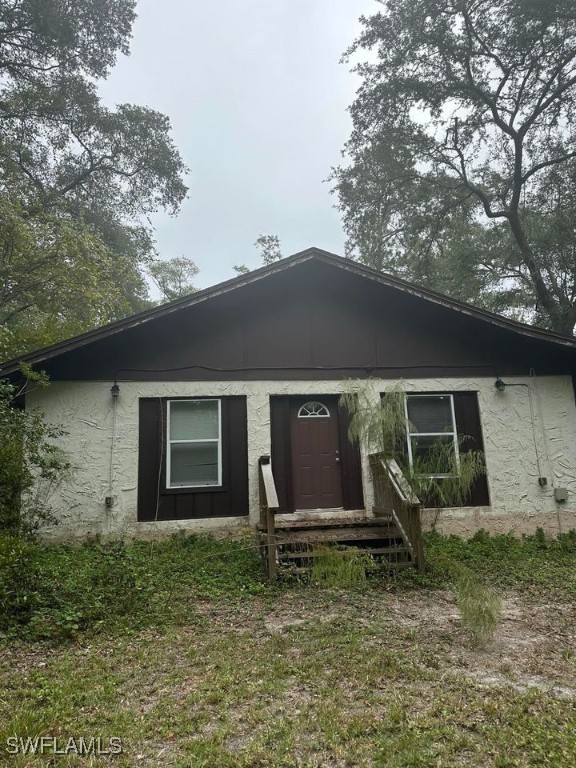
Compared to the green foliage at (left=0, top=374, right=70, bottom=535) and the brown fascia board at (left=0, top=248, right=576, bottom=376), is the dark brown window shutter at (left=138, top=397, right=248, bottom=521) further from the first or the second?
the brown fascia board at (left=0, top=248, right=576, bottom=376)

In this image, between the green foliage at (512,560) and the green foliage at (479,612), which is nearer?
the green foliage at (479,612)

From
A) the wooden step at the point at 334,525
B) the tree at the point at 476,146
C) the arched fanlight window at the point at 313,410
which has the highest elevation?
the tree at the point at 476,146

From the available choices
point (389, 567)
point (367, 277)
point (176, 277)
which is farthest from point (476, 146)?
point (176, 277)

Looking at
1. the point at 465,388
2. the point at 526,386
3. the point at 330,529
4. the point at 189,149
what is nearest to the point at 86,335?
the point at 330,529

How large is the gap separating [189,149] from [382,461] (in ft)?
70.4

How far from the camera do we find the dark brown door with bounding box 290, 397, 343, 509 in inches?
328

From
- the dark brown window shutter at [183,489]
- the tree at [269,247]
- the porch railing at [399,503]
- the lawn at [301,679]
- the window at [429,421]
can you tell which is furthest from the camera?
the tree at [269,247]

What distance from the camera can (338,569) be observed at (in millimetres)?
5574

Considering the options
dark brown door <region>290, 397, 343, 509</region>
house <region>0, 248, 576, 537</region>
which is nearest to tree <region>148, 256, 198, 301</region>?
house <region>0, 248, 576, 537</region>

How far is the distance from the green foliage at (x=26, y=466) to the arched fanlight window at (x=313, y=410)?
377 centimetres

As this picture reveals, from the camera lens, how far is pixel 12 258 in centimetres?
1269

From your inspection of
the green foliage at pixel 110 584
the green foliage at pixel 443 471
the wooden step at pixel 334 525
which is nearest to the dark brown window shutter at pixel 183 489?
the green foliage at pixel 110 584

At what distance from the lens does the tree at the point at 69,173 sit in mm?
13422

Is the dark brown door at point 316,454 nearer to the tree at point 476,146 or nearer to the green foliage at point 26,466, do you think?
the green foliage at point 26,466
